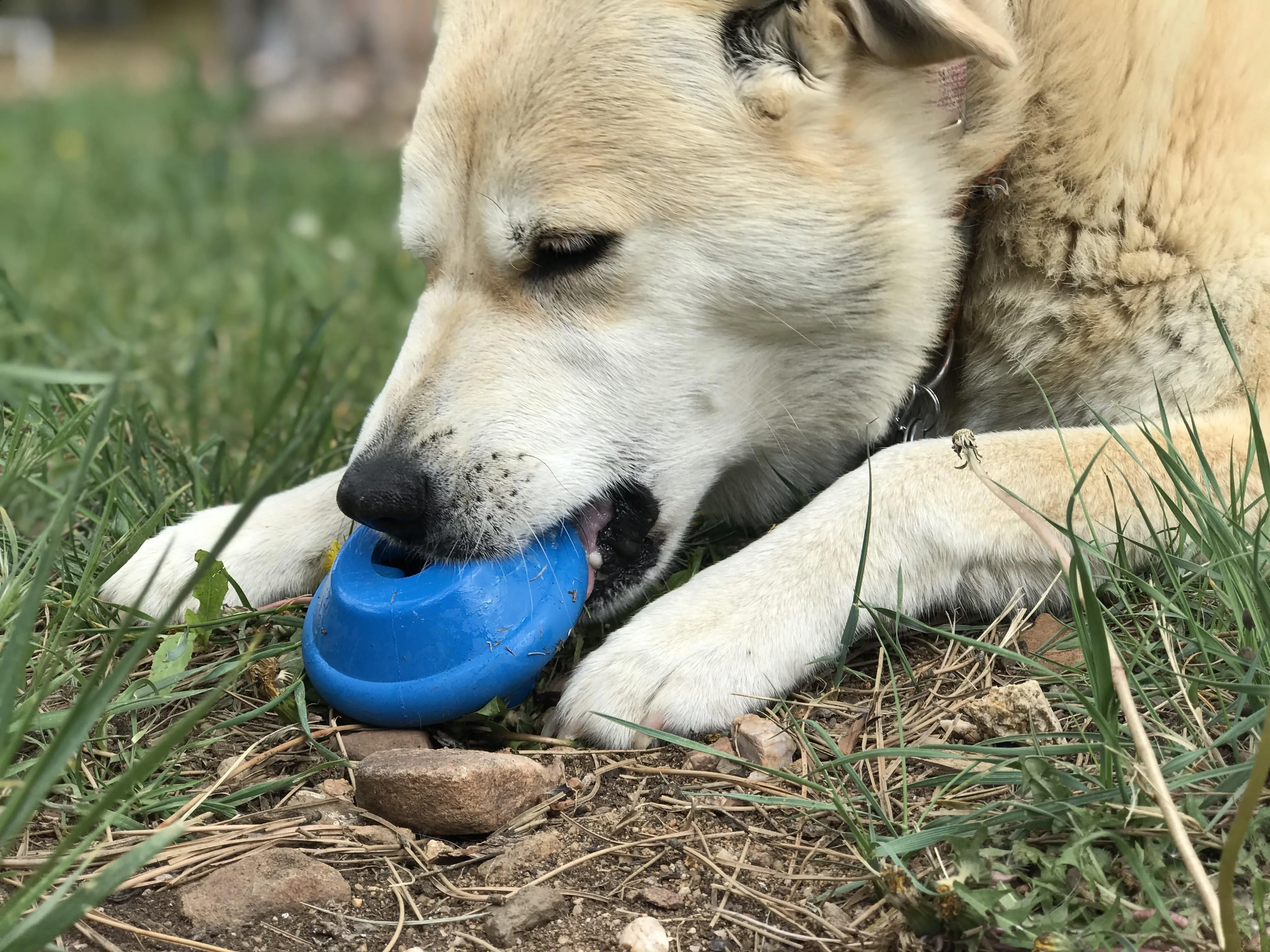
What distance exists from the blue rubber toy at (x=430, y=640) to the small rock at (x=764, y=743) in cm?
32

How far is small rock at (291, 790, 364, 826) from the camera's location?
160cm

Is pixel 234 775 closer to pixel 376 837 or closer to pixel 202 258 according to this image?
pixel 376 837

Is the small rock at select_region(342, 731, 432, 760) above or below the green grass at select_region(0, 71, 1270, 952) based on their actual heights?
below

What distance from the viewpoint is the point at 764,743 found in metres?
1.69

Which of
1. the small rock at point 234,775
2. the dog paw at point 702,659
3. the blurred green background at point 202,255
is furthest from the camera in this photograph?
the blurred green background at point 202,255

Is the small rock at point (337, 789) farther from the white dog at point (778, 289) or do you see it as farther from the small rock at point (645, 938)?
the small rock at point (645, 938)

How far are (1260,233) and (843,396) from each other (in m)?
0.79

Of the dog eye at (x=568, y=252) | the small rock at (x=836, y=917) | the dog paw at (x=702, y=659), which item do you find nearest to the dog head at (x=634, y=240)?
the dog eye at (x=568, y=252)

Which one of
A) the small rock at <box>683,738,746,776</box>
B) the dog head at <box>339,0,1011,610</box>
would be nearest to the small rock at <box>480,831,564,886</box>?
the small rock at <box>683,738,746,776</box>

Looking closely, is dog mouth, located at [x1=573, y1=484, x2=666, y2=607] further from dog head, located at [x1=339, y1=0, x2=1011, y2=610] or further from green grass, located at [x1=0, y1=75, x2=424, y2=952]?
green grass, located at [x1=0, y1=75, x2=424, y2=952]

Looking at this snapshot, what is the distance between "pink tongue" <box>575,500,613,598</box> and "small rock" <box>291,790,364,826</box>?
0.57 m

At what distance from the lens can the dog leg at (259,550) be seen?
2.11 meters

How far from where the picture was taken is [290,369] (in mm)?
2732

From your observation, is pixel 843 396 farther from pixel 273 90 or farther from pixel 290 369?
pixel 273 90
